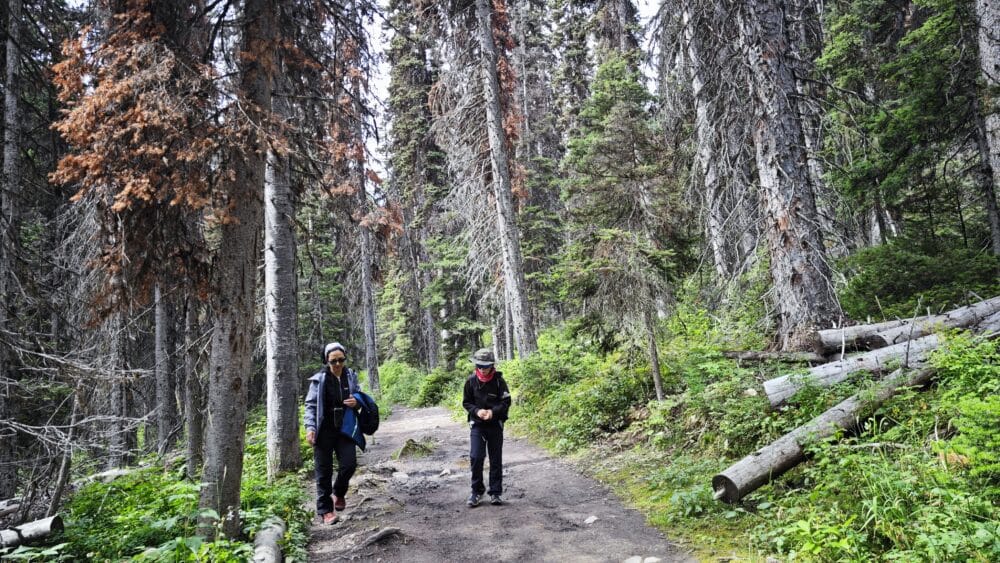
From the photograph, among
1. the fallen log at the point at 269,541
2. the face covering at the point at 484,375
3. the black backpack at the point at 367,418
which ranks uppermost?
the face covering at the point at 484,375

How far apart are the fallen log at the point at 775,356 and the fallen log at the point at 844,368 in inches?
27.2

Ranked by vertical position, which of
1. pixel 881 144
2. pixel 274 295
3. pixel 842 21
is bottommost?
pixel 274 295

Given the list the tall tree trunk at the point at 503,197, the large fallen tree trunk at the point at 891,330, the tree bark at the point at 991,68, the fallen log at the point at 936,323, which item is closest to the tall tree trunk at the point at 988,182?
the tree bark at the point at 991,68

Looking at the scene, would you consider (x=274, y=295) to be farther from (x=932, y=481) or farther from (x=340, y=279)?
(x=340, y=279)

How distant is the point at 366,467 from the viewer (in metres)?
9.64

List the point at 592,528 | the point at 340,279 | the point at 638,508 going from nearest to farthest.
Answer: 1. the point at 592,528
2. the point at 638,508
3. the point at 340,279

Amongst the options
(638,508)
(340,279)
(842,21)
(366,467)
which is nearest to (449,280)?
(340,279)

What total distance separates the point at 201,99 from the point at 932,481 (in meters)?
6.90

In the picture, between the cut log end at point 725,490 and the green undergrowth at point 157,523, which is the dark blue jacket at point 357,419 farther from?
the cut log end at point 725,490

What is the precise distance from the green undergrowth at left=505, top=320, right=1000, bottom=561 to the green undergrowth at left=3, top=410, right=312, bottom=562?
13.5 feet

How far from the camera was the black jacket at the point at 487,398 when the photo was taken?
6.92 m

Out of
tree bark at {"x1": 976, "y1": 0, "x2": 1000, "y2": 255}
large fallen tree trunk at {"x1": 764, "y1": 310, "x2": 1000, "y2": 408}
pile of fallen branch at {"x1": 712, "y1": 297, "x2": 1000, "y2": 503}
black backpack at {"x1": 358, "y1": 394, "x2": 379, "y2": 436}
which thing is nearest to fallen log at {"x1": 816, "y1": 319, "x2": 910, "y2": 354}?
pile of fallen branch at {"x1": 712, "y1": 297, "x2": 1000, "y2": 503}

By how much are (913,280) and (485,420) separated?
858cm

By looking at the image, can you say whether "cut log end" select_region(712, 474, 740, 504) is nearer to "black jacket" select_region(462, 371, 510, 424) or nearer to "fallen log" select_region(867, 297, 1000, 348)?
"black jacket" select_region(462, 371, 510, 424)
